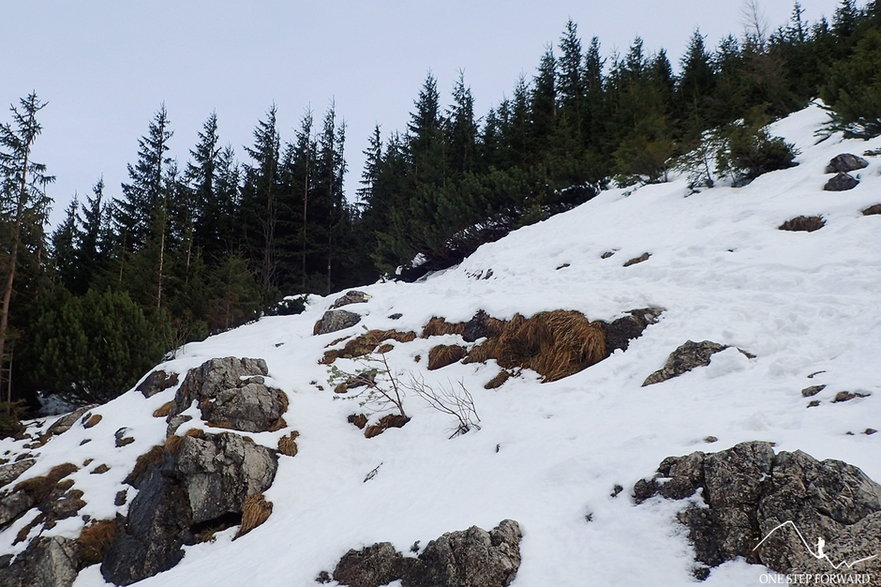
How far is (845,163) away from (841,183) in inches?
43.3

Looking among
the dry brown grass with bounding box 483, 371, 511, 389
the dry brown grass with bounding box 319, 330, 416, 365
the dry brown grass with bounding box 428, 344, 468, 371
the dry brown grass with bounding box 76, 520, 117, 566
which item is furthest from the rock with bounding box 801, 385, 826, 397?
the dry brown grass with bounding box 76, 520, 117, 566

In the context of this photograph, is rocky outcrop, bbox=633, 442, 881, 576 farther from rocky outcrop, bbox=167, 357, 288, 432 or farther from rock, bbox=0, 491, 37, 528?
rock, bbox=0, 491, 37, 528

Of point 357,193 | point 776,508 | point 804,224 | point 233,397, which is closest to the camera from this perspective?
point 776,508

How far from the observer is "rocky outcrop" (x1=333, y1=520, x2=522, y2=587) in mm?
3779

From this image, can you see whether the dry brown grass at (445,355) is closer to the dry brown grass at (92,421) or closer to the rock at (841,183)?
the dry brown grass at (92,421)

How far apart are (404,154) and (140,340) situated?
24496 mm

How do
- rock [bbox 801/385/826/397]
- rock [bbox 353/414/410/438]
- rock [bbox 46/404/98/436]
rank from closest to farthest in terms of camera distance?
rock [bbox 801/385/826/397], rock [bbox 353/414/410/438], rock [bbox 46/404/98/436]

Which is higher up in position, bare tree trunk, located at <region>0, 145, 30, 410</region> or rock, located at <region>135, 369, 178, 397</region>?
bare tree trunk, located at <region>0, 145, 30, 410</region>

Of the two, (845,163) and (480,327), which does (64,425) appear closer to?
(480,327)

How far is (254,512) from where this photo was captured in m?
6.70

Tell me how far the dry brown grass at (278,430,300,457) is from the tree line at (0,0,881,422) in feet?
25.4

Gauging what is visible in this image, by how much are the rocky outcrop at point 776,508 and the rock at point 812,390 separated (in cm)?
152

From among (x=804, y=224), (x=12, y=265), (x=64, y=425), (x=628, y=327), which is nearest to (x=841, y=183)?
(x=804, y=224)

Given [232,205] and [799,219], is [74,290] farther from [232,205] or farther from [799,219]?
[799,219]
